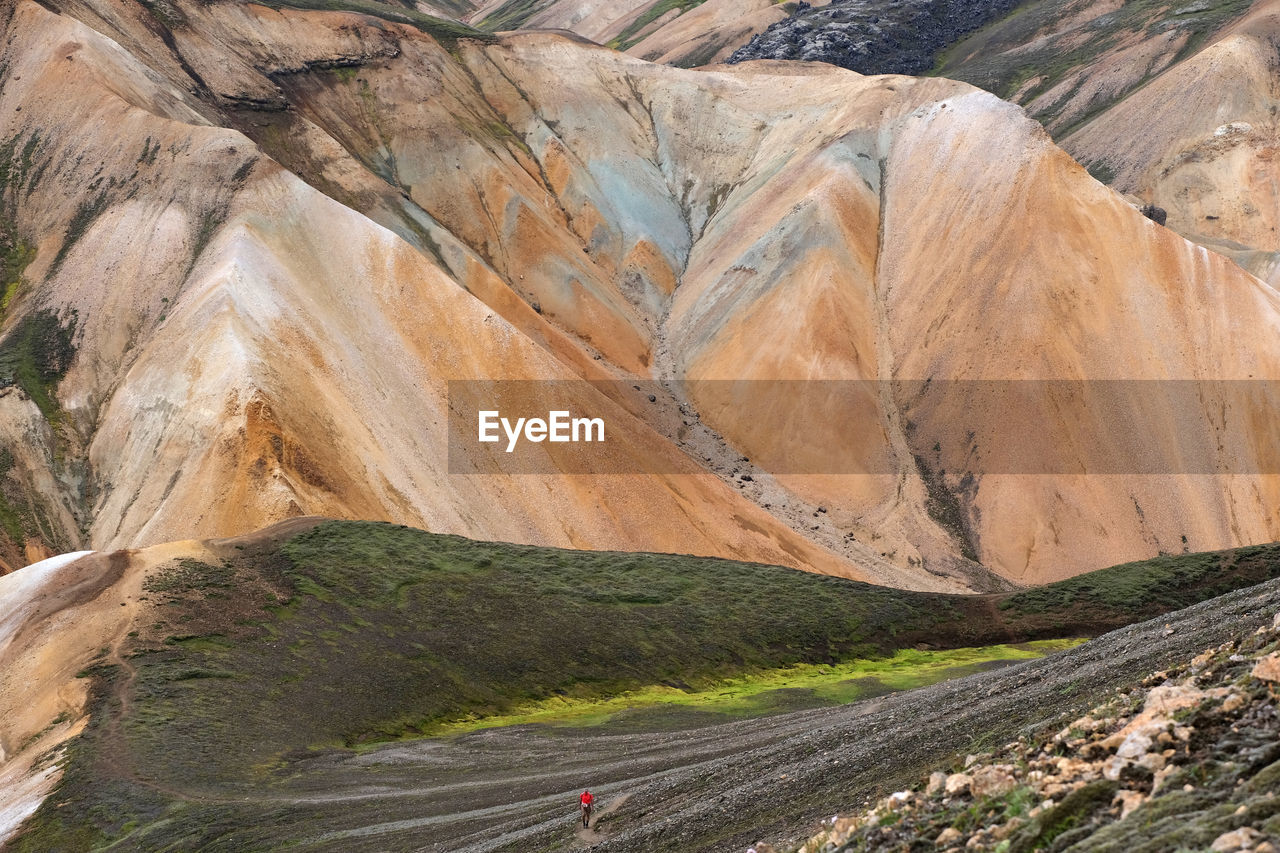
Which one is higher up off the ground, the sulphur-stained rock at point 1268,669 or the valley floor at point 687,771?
the sulphur-stained rock at point 1268,669

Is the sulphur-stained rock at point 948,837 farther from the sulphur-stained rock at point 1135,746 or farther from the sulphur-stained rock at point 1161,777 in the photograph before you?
the sulphur-stained rock at point 1161,777

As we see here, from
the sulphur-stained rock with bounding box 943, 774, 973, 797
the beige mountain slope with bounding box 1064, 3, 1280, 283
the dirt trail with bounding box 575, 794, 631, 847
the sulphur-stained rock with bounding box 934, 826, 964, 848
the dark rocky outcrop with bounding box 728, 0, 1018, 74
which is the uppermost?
the dark rocky outcrop with bounding box 728, 0, 1018, 74

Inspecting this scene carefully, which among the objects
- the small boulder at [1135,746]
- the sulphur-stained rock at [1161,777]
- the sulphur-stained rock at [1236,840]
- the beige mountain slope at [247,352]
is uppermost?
the beige mountain slope at [247,352]

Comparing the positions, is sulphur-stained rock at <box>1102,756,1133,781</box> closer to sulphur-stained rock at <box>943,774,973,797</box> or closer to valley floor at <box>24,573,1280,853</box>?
sulphur-stained rock at <box>943,774,973,797</box>

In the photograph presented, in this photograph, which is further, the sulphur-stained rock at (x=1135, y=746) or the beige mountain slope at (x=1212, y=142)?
the beige mountain slope at (x=1212, y=142)

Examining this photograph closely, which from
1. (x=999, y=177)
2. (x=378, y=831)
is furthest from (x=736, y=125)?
(x=378, y=831)

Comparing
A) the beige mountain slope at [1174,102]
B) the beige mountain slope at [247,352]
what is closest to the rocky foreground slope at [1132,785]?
the beige mountain slope at [247,352]

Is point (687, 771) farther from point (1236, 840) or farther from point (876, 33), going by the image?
point (876, 33)

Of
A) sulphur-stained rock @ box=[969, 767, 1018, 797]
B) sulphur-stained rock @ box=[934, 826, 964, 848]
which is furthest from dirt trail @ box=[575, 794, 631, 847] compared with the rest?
sulphur-stained rock @ box=[934, 826, 964, 848]

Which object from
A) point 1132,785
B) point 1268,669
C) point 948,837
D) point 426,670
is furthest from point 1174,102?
point 948,837
